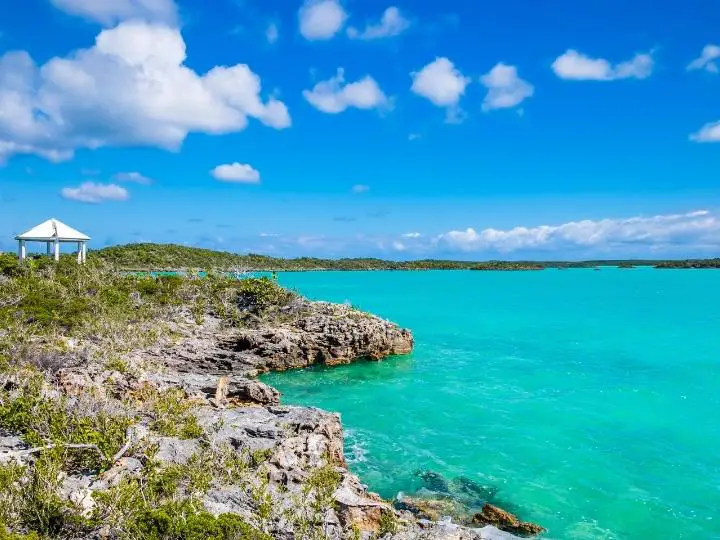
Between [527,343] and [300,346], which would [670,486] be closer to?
[300,346]

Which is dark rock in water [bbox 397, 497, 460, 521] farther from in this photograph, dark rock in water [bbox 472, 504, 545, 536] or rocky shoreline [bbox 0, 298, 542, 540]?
dark rock in water [bbox 472, 504, 545, 536]

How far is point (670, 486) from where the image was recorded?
12.9m

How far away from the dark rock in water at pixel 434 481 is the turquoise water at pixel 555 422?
0.80ft

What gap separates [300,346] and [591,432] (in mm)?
13046

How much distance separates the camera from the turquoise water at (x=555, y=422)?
12.0 metres

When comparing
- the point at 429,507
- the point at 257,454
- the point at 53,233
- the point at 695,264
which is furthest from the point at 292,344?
the point at 695,264

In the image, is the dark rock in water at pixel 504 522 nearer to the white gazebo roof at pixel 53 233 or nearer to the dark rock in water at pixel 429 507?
the dark rock in water at pixel 429 507

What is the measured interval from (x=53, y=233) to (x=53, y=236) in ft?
2.06

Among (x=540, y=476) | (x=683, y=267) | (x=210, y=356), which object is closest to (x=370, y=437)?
(x=540, y=476)

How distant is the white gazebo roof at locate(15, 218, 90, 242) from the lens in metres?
35.0

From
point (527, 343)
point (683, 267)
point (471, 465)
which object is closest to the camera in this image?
point (471, 465)

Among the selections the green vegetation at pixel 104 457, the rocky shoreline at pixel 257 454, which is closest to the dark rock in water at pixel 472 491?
the rocky shoreline at pixel 257 454

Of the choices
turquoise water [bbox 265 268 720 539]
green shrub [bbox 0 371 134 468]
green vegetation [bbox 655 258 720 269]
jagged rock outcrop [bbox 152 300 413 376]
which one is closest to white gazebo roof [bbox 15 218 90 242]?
jagged rock outcrop [bbox 152 300 413 376]

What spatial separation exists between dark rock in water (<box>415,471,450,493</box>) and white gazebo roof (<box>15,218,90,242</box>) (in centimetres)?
3216
